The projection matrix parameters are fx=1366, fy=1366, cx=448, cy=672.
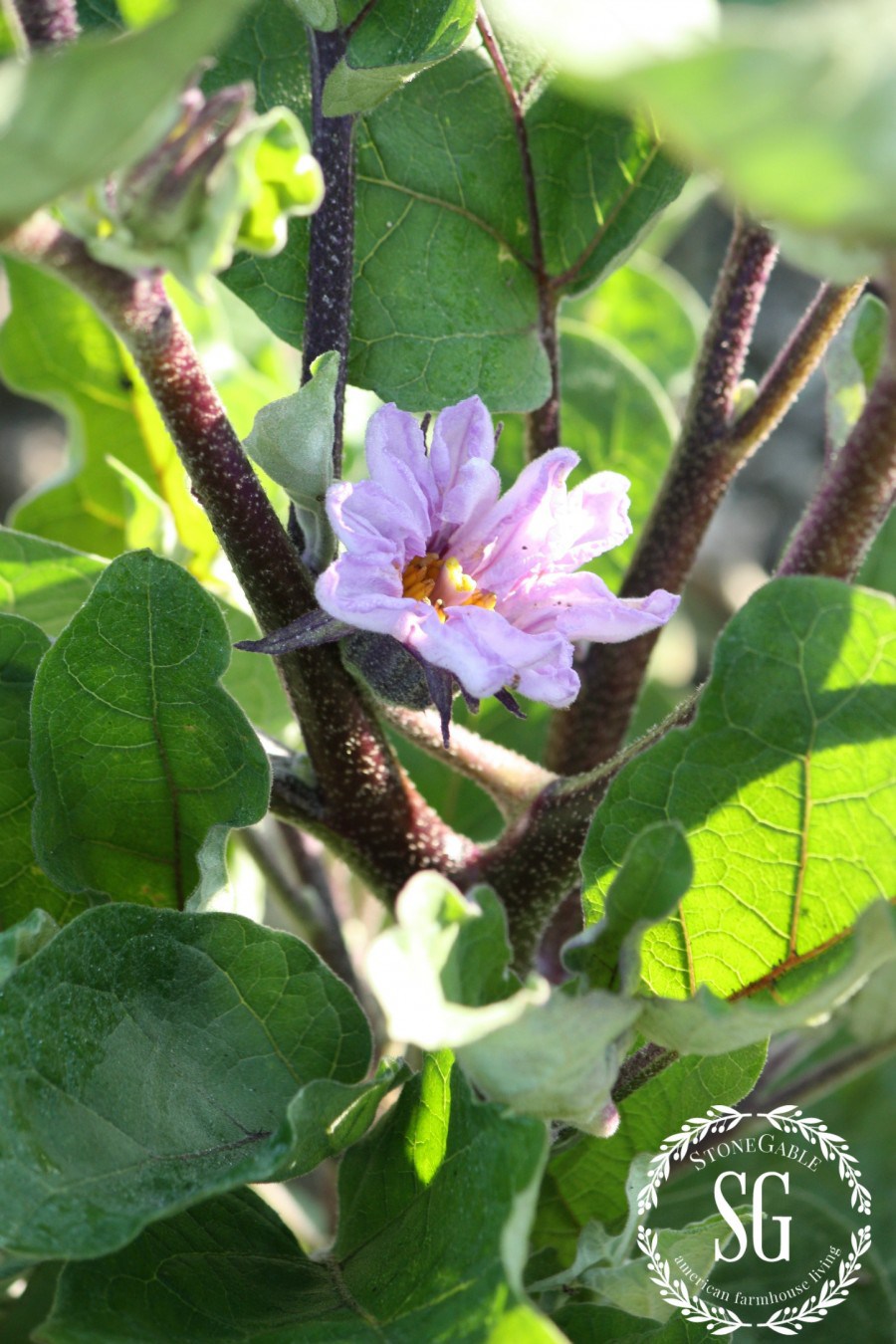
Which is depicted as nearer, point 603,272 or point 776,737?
point 776,737

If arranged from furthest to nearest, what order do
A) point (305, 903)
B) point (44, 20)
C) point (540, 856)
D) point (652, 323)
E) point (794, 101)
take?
point (652, 323), point (305, 903), point (540, 856), point (44, 20), point (794, 101)

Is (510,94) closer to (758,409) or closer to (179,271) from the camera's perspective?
(758,409)

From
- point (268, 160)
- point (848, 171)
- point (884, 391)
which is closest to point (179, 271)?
point (268, 160)

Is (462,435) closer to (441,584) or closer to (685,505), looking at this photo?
(441,584)

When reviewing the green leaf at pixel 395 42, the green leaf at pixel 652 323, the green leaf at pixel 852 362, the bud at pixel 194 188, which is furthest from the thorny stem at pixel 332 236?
the green leaf at pixel 652 323

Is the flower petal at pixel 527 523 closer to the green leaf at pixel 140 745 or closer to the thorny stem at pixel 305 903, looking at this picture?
the green leaf at pixel 140 745

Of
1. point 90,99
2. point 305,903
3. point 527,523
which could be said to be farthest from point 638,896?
point 305,903
